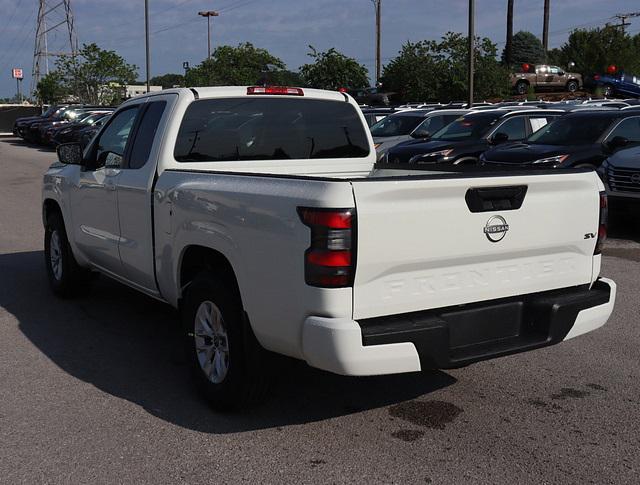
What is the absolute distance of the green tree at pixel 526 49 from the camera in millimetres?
66000

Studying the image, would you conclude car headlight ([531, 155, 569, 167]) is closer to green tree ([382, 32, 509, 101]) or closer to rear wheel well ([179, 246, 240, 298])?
rear wheel well ([179, 246, 240, 298])

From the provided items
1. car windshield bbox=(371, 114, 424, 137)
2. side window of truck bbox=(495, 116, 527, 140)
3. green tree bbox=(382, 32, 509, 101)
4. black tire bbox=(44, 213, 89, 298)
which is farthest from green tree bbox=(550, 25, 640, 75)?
black tire bbox=(44, 213, 89, 298)

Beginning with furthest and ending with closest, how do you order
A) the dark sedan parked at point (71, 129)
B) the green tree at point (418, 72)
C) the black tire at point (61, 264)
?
1. the green tree at point (418, 72)
2. the dark sedan parked at point (71, 129)
3. the black tire at point (61, 264)

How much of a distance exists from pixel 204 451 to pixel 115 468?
456 millimetres

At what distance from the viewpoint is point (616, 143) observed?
38.6 feet

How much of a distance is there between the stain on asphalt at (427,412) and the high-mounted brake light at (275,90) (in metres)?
2.46

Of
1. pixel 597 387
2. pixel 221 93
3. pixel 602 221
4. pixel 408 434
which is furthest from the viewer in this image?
pixel 221 93

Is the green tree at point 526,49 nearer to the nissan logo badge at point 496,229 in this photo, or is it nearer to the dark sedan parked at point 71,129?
the dark sedan parked at point 71,129

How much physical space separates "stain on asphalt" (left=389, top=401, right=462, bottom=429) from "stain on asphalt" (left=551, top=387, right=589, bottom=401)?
2.19ft

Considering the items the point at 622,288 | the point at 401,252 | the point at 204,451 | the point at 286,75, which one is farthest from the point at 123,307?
the point at 286,75

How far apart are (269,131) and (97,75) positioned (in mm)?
56266

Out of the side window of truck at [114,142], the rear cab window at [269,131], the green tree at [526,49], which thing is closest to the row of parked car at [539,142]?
the rear cab window at [269,131]

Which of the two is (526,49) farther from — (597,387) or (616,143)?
(597,387)

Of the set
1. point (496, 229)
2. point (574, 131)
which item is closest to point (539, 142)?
point (574, 131)
